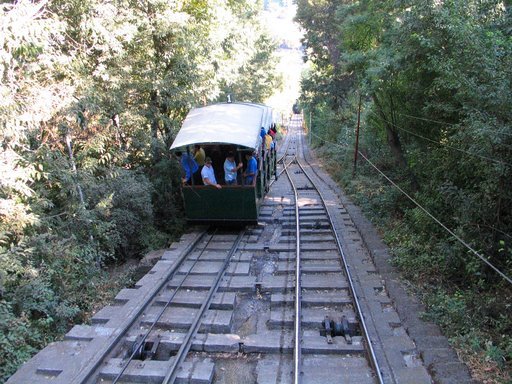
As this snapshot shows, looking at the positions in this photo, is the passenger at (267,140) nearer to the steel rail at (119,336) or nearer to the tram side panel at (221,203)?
the tram side panel at (221,203)

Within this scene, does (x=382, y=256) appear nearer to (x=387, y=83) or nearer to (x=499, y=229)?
(x=499, y=229)

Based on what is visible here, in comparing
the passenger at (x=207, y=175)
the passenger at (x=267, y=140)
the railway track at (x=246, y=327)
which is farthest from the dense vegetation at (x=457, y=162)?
the passenger at (x=207, y=175)

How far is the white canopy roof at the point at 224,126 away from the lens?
9984 millimetres

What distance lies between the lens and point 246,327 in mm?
6797

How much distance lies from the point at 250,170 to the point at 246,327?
492 centimetres

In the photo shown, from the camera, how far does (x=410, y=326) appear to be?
6.57 meters

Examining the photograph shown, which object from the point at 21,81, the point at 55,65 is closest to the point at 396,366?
the point at 21,81

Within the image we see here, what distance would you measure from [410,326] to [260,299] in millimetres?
2687

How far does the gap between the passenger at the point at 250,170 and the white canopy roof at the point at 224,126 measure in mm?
566

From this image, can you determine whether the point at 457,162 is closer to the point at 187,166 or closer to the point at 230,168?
the point at 230,168

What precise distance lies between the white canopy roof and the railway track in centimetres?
263

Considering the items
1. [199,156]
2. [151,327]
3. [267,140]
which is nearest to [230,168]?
[199,156]

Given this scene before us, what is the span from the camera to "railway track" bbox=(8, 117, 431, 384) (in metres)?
5.57

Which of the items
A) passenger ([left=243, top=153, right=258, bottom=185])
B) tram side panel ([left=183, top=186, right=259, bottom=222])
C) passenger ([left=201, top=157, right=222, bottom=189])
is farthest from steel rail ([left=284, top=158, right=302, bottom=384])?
passenger ([left=201, top=157, right=222, bottom=189])
